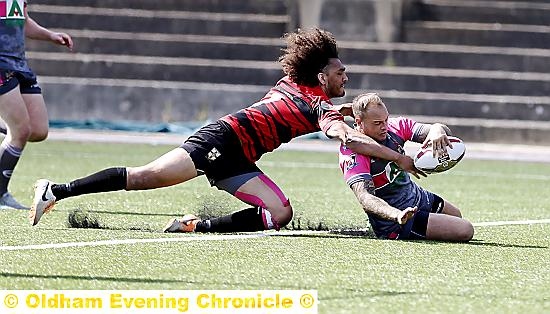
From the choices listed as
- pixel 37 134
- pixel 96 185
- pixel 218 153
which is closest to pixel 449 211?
pixel 218 153

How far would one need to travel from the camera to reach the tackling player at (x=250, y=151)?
24.3ft

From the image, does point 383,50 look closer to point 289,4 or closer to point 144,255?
point 289,4

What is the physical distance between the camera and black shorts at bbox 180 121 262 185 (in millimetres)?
7500

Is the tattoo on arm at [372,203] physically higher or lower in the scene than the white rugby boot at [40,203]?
higher

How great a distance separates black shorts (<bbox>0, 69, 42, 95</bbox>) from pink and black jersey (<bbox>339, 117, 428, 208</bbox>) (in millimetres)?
2606

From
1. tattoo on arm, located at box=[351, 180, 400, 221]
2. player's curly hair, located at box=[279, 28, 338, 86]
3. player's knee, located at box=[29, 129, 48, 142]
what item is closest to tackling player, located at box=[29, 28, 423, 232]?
player's curly hair, located at box=[279, 28, 338, 86]

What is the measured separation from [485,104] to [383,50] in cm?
188

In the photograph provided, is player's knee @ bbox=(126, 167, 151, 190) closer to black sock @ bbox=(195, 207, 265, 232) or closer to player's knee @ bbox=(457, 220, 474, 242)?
black sock @ bbox=(195, 207, 265, 232)

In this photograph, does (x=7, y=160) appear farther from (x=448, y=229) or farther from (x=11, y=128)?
(x=448, y=229)

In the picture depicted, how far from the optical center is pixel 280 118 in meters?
7.46

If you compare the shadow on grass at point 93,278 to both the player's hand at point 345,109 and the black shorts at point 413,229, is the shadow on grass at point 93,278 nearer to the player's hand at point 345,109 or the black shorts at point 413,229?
the black shorts at point 413,229

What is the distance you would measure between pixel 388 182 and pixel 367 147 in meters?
0.29

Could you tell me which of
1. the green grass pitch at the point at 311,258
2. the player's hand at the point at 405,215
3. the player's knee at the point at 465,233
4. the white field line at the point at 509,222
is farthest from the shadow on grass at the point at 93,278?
the white field line at the point at 509,222

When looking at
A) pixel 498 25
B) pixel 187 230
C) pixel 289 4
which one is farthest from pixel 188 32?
pixel 187 230
